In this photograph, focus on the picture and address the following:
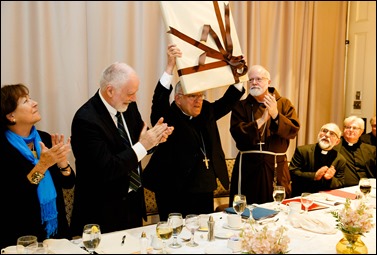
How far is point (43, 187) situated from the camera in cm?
212

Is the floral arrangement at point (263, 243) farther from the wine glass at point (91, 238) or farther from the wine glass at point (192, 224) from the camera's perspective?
the wine glass at point (91, 238)

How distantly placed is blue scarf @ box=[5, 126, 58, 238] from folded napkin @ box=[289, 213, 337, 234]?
1.18 metres

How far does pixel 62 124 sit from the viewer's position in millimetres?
2795

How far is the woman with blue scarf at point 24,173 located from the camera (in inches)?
78.4

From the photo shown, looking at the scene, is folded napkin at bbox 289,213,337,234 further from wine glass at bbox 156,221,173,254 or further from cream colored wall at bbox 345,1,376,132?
cream colored wall at bbox 345,1,376,132

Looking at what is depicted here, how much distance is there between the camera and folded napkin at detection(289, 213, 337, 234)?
189 centimetres

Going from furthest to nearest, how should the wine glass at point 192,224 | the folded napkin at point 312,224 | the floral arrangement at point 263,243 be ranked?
the folded napkin at point 312,224 → the wine glass at point 192,224 → the floral arrangement at point 263,243

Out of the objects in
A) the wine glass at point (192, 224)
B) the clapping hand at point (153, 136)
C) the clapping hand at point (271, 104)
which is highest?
the clapping hand at point (271, 104)

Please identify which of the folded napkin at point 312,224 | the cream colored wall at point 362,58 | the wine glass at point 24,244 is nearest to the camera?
the wine glass at point 24,244

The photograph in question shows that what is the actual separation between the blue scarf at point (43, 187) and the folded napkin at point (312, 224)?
3.86ft

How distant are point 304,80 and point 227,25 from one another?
7.03ft

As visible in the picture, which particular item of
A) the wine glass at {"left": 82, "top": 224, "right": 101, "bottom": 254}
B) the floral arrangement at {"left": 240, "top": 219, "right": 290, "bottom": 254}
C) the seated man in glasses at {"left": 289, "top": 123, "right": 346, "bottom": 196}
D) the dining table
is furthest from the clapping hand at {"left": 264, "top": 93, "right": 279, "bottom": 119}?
the wine glass at {"left": 82, "top": 224, "right": 101, "bottom": 254}

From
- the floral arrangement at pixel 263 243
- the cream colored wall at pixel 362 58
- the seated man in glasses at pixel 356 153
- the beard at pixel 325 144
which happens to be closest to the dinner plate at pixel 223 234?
the floral arrangement at pixel 263 243

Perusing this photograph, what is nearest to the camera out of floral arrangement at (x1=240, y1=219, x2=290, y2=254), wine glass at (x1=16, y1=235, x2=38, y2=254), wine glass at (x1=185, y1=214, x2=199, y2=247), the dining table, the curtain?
floral arrangement at (x1=240, y1=219, x2=290, y2=254)
